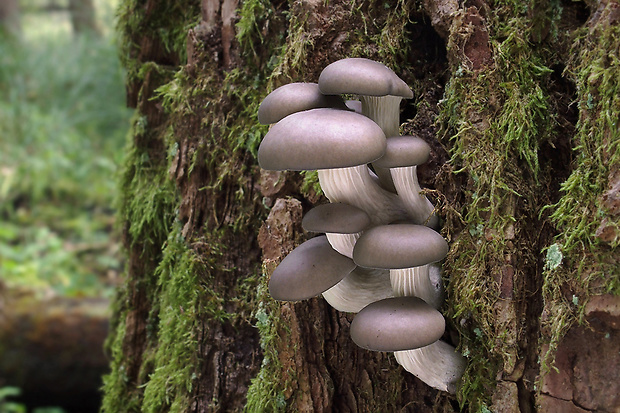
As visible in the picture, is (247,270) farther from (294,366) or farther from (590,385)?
(590,385)

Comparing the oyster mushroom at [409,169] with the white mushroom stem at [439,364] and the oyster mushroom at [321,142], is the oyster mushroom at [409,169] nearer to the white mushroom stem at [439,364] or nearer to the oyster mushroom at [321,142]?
the oyster mushroom at [321,142]

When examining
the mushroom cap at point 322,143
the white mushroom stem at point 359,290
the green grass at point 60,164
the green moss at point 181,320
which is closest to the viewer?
the mushroom cap at point 322,143

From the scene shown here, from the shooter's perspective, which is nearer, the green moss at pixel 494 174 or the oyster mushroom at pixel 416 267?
the oyster mushroom at pixel 416 267

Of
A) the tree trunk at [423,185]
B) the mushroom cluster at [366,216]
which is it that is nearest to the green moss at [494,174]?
the tree trunk at [423,185]

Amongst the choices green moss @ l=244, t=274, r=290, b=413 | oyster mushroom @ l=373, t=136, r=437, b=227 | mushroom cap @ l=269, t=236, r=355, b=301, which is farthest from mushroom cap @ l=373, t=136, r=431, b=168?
green moss @ l=244, t=274, r=290, b=413

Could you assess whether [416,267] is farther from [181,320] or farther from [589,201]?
[181,320]

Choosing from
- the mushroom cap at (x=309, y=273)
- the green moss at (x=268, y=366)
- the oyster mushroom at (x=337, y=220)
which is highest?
the oyster mushroom at (x=337, y=220)

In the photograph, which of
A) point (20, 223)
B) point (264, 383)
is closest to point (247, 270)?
point (264, 383)
